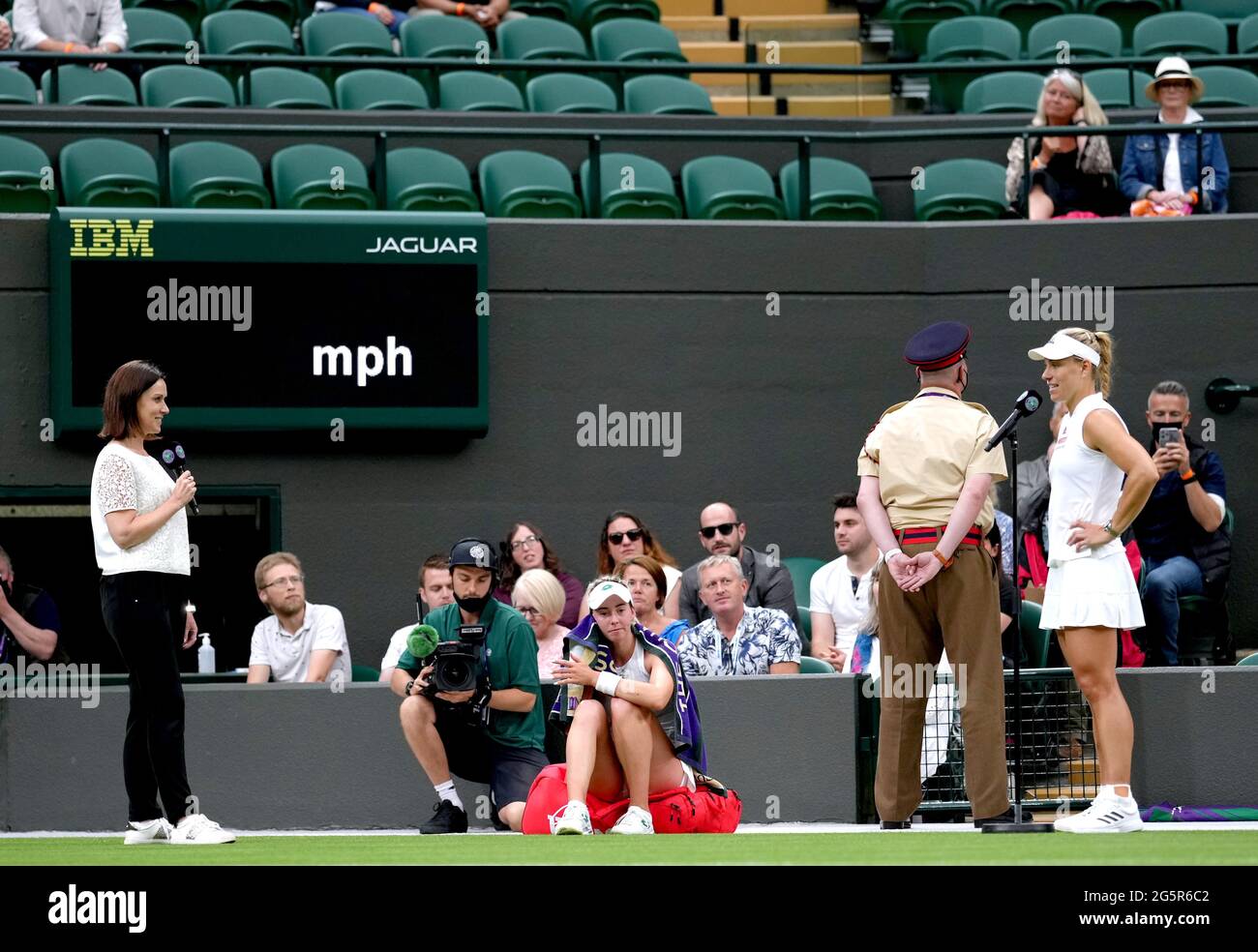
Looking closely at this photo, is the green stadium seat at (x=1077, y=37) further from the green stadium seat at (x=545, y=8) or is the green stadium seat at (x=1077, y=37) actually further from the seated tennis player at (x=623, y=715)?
the seated tennis player at (x=623, y=715)

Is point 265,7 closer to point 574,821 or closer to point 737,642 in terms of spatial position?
point 737,642

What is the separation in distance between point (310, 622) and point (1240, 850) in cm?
558

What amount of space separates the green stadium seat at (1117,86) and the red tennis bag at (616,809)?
7.11 m

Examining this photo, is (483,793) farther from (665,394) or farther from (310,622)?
(665,394)

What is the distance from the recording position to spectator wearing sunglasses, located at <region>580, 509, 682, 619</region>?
10.2 metres

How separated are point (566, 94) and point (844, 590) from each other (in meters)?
4.72

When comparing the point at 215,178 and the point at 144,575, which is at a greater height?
the point at 215,178

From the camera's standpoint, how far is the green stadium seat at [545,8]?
1471cm

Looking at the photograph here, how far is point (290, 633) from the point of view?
32.8 feet

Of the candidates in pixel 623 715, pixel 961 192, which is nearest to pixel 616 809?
A: pixel 623 715

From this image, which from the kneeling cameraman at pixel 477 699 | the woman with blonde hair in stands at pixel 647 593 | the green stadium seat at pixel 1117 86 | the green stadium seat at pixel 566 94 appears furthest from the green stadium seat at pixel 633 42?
the kneeling cameraman at pixel 477 699

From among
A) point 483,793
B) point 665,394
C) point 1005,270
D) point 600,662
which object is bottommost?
point 483,793

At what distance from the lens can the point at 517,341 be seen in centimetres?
1171
